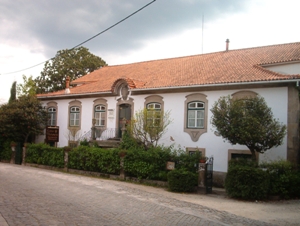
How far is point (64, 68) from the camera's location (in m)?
38.6

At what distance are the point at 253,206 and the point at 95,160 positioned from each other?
884 cm

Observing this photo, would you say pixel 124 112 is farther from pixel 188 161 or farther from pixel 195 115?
pixel 188 161

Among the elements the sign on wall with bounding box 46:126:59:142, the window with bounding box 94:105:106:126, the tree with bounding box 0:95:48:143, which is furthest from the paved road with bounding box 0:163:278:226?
the tree with bounding box 0:95:48:143

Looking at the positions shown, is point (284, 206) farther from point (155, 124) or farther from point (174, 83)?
point (174, 83)

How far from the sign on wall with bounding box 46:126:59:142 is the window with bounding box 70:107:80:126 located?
116 cm

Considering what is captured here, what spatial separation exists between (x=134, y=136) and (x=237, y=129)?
5.87 meters

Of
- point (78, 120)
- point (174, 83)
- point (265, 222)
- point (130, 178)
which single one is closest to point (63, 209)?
point (265, 222)

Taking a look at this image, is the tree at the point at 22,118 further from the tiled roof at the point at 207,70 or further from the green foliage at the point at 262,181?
the green foliage at the point at 262,181

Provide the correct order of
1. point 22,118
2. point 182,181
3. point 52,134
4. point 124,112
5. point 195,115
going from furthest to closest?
1. point 22,118
2. point 52,134
3. point 124,112
4. point 195,115
5. point 182,181

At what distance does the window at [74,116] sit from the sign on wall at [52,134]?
1.16 metres

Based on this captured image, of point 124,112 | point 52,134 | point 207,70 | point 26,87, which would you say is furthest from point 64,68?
point 207,70

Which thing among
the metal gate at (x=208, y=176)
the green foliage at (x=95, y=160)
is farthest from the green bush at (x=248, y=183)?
the green foliage at (x=95, y=160)

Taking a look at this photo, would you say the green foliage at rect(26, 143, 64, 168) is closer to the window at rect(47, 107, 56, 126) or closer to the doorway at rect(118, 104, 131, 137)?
the window at rect(47, 107, 56, 126)

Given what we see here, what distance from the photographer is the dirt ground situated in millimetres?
9988
